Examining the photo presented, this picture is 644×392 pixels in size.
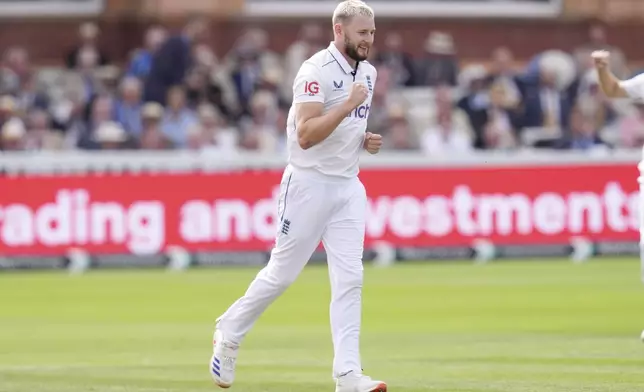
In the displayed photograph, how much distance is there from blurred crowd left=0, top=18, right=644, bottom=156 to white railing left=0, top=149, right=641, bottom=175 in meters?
0.56

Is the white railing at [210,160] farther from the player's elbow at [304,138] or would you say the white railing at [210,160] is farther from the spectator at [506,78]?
the player's elbow at [304,138]

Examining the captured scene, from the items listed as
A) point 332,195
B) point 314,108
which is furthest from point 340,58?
point 332,195

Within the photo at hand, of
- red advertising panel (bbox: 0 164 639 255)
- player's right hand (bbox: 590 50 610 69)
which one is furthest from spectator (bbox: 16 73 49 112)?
player's right hand (bbox: 590 50 610 69)

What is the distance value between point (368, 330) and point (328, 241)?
4.88 metres

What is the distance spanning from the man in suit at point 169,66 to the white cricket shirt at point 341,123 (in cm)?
1525

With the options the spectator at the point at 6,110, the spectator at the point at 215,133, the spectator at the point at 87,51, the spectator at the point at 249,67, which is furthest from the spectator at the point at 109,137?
the spectator at the point at 87,51

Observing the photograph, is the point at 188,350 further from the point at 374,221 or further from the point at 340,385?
the point at 374,221

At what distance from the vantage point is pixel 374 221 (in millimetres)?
22312

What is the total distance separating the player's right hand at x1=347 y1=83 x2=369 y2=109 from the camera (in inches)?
383

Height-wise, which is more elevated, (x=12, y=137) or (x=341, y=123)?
(x=12, y=137)

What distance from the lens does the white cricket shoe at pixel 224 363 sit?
10.5 meters

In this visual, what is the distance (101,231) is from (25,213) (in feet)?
3.44

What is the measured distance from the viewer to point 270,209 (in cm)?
2206

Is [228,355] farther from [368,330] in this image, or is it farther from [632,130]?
[632,130]
